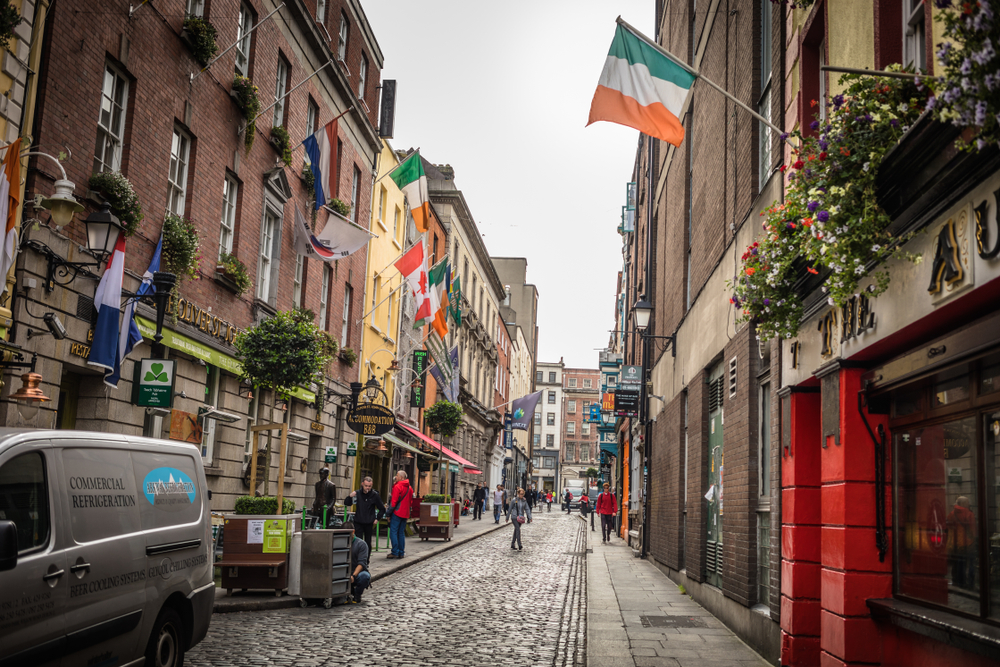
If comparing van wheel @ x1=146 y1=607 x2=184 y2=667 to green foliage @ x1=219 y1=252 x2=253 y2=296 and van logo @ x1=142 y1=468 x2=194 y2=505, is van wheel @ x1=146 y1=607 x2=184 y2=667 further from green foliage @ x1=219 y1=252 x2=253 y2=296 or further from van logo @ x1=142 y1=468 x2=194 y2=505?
green foliage @ x1=219 y1=252 x2=253 y2=296

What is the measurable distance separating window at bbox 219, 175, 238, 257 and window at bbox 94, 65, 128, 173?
13.5 ft

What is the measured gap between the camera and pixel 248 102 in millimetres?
18375

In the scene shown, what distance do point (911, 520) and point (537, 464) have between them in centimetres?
11272

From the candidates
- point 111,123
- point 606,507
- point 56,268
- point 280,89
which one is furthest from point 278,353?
point 606,507

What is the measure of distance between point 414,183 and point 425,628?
1399 centimetres

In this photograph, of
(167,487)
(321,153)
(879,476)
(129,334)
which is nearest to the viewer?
(879,476)

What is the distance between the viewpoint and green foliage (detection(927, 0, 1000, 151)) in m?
3.29

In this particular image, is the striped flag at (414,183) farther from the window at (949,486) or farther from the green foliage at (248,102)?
the window at (949,486)

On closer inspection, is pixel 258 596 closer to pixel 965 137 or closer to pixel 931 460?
pixel 931 460

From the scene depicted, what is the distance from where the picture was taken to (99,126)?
13344mm

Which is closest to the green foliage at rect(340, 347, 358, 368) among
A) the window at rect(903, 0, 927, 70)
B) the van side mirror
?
the window at rect(903, 0, 927, 70)

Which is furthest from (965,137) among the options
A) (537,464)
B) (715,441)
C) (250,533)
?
(537,464)

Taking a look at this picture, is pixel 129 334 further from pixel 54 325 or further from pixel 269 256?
pixel 269 256

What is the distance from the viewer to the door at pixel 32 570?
5.07 metres
